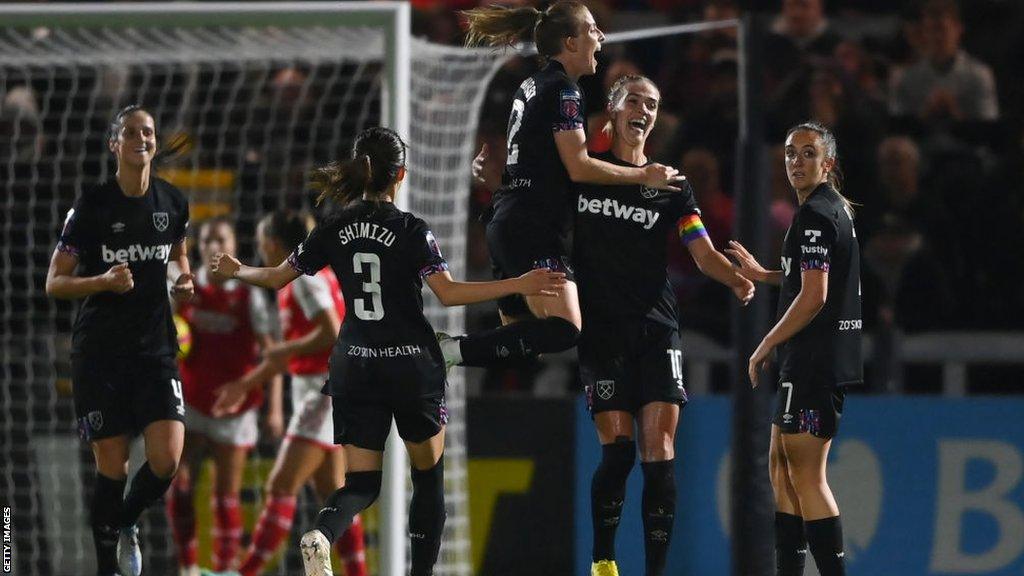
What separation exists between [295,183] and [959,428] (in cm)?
422

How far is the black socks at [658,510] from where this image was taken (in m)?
5.65

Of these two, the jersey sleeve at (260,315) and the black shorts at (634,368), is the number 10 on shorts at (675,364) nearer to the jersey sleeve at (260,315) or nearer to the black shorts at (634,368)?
the black shorts at (634,368)

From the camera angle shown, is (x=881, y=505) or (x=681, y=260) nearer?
(x=881, y=505)

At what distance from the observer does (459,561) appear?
8.35 metres

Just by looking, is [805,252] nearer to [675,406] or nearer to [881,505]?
[675,406]

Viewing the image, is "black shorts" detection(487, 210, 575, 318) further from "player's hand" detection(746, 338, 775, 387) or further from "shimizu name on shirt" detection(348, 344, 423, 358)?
"player's hand" detection(746, 338, 775, 387)

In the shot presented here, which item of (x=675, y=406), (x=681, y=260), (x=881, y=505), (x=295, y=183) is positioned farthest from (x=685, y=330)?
(x=675, y=406)

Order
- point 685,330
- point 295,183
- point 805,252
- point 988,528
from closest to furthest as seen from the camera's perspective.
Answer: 1. point 805,252
2. point 988,528
3. point 685,330
4. point 295,183

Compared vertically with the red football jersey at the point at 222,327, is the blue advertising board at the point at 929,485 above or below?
below

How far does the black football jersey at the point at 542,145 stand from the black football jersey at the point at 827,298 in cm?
83

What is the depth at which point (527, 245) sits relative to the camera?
5.59 meters

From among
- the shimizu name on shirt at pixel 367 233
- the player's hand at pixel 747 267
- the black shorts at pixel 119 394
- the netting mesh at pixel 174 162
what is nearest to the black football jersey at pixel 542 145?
the shimizu name on shirt at pixel 367 233

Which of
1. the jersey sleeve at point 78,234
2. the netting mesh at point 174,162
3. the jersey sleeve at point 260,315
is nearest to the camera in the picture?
the jersey sleeve at point 78,234

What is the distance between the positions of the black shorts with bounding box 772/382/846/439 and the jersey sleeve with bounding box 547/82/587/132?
120 centimetres
